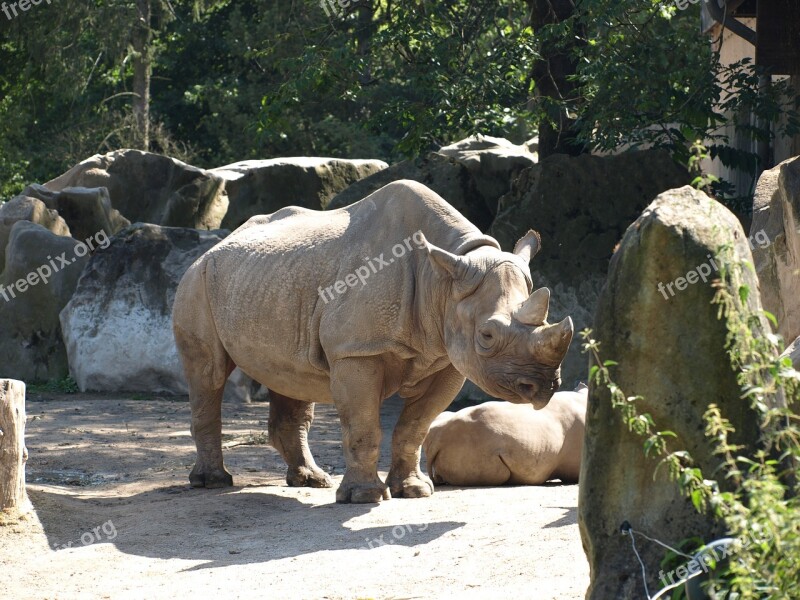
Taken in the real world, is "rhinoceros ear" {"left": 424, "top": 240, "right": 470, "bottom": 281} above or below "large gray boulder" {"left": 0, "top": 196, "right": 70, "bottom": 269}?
below

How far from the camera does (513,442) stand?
26.3 ft

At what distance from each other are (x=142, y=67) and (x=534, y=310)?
2309 centimetres

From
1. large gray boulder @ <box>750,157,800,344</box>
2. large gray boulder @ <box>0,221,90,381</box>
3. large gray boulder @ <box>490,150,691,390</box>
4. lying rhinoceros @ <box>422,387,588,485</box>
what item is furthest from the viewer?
large gray boulder @ <box>0,221,90,381</box>

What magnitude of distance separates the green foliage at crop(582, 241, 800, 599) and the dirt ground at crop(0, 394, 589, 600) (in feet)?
3.90

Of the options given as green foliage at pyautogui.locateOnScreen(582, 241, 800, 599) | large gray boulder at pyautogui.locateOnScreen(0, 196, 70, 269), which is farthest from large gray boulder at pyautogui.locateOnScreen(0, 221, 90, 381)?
green foliage at pyautogui.locateOnScreen(582, 241, 800, 599)

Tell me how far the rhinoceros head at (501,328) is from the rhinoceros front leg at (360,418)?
23.1 inches

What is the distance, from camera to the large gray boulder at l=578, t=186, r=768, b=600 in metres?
4.16

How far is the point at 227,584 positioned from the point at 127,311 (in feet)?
28.8

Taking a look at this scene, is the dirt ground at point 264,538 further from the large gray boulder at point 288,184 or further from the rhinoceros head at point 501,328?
the large gray boulder at point 288,184

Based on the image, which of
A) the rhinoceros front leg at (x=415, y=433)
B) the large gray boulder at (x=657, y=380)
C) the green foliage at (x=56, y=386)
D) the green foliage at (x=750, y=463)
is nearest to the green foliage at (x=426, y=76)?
the green foliage at (x=56, y=386)

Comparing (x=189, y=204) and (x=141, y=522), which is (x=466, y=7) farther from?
(x=141, y=522)

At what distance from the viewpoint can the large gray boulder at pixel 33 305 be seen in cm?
1484

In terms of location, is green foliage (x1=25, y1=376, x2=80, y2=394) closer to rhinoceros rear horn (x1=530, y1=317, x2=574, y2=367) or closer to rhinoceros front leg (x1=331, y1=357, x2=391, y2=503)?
rhinoceros front leg (x1=331, y1=357, x2=391, y2=503)

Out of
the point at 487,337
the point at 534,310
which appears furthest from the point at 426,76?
the point at 534,310
